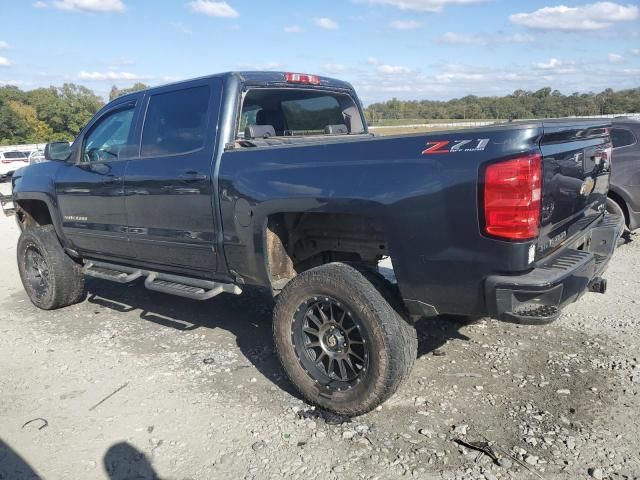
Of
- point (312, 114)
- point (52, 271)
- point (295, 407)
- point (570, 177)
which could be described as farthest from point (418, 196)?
point (52, 271)

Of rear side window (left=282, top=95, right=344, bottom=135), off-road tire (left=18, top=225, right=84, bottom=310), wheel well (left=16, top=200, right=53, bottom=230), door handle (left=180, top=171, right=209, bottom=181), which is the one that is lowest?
off-road tire (left=18, top=225, right=84, bottom=310)

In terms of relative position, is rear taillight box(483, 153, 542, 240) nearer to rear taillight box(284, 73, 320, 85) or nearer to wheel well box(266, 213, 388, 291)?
wheel well box(266, 213, 388, 291)

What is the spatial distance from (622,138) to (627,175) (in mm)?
556

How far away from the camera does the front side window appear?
15.3 feet

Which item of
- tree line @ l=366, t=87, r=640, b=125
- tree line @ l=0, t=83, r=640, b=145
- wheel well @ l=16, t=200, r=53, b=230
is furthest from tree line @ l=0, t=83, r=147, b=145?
wheel well @ l=16, t=200, r=53, b=230

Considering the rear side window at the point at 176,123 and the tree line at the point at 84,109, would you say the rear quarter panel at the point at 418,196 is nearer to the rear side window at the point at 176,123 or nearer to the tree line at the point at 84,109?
the rear side window at the point at 176,123

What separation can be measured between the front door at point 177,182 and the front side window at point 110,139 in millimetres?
A: 292

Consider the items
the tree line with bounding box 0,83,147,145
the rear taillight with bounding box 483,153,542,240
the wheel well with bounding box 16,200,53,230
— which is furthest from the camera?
the tree line with bounding box 0,83,147,145

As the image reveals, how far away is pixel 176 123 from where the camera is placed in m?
4.20

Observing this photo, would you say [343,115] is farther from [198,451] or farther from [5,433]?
[5,433]

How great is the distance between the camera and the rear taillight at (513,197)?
252 centimetres

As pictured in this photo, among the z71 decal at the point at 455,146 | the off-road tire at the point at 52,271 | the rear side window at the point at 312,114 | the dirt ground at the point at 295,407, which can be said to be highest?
the rear side window at the point at 312,114

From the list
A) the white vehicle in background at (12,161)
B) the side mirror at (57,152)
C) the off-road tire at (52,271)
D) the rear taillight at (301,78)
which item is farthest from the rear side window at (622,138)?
the white vehicle in background at (12,161)

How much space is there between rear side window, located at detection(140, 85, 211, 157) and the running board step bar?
1.01 metres
